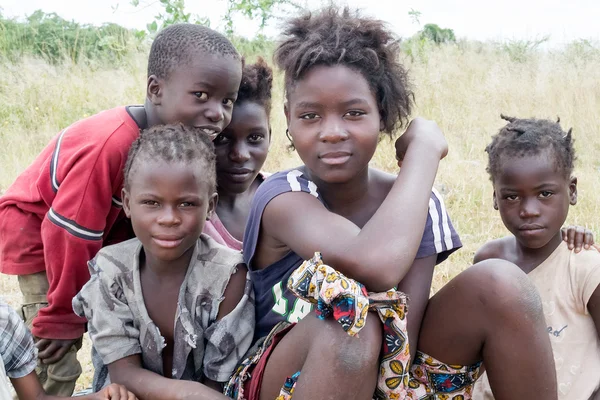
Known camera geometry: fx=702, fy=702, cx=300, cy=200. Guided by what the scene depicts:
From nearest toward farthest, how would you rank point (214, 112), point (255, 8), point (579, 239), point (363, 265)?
point (363, 265) < point (579, 239) < point (214, 112) < point (255, 8)

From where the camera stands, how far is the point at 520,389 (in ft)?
6.55

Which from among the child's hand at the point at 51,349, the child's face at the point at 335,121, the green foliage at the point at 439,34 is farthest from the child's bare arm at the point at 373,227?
the green foliage at the point at 439,34

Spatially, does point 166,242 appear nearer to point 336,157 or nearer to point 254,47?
point 336,157

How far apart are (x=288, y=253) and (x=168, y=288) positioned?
0.45 m

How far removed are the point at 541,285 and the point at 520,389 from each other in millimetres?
558

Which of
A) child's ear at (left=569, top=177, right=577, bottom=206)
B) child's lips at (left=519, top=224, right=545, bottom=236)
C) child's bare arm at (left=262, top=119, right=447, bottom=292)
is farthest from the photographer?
child's ear at (left=569, top=177, right=577, bottom=206)

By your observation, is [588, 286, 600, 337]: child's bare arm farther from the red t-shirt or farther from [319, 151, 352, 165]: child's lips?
the red t-shirt

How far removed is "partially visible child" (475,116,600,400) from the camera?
237cm

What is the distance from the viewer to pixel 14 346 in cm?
222

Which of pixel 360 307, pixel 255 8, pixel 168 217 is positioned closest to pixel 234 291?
pixel 168 217

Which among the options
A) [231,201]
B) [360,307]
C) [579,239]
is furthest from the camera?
[231,201]

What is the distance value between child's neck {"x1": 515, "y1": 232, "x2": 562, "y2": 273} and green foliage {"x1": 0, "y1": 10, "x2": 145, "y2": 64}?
6.91m

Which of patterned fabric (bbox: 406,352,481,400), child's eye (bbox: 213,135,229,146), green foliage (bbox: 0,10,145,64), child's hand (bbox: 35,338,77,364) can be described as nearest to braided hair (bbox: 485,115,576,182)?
patterned fabric (bbox: 406,352,481,400)

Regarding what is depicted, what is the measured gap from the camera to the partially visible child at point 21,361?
220cm
